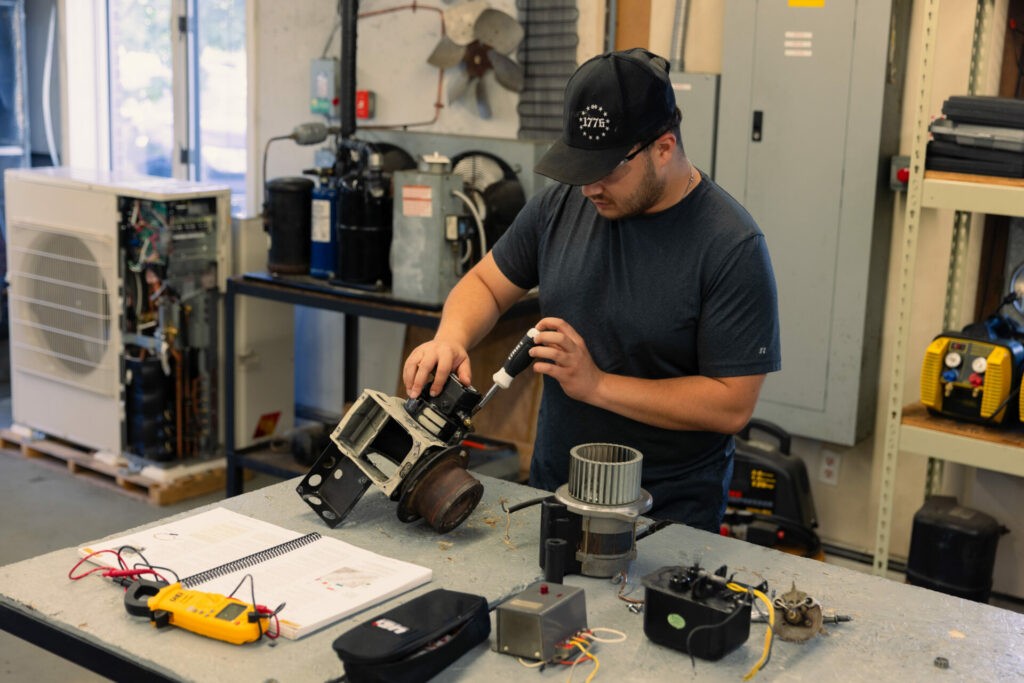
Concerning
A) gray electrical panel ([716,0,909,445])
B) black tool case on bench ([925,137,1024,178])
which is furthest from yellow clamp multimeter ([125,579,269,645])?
gray electrical panel ([716,0,909,445])

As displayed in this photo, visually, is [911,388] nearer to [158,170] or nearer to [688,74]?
[688,74]

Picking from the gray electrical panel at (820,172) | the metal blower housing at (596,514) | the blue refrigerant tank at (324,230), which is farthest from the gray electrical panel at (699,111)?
the metal blower housing at (596,514)

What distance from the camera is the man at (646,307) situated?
5.71 ft

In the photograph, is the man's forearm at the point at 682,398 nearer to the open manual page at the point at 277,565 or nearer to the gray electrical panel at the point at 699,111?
the open manual page at the point at 277,565

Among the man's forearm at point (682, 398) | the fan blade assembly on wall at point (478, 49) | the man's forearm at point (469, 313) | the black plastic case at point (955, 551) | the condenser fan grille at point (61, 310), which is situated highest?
the fan blade assembly on wall at point (478, 49)

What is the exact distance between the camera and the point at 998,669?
53.7 inches

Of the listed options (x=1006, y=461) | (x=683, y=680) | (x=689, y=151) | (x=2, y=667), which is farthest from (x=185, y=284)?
(x=683, y=680)

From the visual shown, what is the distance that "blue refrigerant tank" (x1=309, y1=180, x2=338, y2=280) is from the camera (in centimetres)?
353

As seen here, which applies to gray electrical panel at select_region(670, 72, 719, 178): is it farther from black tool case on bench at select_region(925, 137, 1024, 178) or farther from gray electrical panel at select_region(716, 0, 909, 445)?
black tool case on bench at select_region(925, 137, 1024, 178)

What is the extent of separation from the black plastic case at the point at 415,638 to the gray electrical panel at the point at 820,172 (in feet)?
6.63

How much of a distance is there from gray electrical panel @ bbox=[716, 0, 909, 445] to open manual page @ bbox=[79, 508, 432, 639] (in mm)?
1927

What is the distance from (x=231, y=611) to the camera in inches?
54.1

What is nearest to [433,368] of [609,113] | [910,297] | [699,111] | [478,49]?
[609,113]

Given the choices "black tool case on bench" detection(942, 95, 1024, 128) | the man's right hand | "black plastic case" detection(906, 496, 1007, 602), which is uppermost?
"black tool case on bench" detection(942, 95, 1024, 128)
